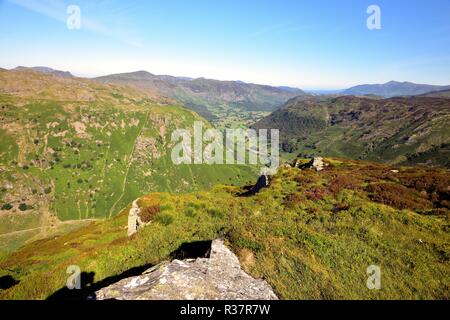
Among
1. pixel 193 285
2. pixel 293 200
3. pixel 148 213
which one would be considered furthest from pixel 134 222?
pixel 193 285

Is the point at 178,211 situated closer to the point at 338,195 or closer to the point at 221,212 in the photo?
the point at 221,212

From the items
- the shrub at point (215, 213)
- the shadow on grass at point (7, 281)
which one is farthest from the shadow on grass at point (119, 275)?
the shadow on grass at point (7, 281)

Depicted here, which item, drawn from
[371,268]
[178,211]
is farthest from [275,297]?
[178,211]

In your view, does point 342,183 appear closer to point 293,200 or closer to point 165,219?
point 293,200

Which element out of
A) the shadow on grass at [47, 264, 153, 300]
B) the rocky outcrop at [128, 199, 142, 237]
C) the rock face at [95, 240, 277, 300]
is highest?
the rock face at [95, 240, 277, 300]

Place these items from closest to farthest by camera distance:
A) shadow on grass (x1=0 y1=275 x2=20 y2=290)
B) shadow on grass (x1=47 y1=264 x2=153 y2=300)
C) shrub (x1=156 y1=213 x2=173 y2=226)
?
shadow on grass (x1=47 y1=264 x2=153 y2=300)
shadow on grass (x1=0 y1=275 x2=20 y2=290)
shrub (x1=156 y1=213 x2=173 y2=226)

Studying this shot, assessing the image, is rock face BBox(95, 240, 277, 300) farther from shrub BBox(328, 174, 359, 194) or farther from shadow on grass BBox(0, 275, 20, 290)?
shrub BBox(328, 174, 359, 194)

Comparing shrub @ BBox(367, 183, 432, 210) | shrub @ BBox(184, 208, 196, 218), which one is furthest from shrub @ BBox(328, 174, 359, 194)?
shrub @ BBox(184, 208, 196, 218)
